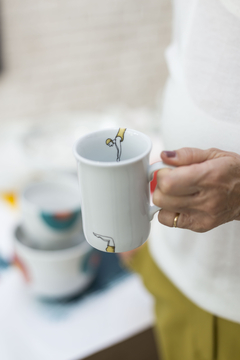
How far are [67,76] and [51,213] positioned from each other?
40.7 inches

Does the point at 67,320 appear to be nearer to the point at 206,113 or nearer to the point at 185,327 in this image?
the point at 185,327

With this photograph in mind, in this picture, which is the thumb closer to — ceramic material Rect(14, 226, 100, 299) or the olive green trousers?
the olive green trousers

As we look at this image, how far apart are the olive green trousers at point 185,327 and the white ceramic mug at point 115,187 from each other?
241mm

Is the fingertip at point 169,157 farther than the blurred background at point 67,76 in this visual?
No

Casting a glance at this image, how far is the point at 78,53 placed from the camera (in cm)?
150

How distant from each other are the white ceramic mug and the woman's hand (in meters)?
0.02

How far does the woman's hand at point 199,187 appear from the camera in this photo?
31 centimetres

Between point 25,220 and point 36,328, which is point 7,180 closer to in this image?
point 25,220

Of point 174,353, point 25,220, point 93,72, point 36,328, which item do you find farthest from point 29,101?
point 174,353

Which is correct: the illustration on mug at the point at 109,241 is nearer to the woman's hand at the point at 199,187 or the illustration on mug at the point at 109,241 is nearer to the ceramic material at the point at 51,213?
the woman's hand at the point at 199,187

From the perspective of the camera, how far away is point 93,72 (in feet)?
5.17

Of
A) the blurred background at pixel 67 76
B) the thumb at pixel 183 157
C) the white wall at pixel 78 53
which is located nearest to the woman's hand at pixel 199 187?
the thumb at pixel 183 157

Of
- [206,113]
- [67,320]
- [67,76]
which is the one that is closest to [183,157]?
[206,113]

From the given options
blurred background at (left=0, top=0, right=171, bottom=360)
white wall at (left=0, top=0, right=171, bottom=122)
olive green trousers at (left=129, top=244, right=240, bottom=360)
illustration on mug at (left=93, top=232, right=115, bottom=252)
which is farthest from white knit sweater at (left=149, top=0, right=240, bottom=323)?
white wall at (left=0, top=0, right=171, bottom=122)
